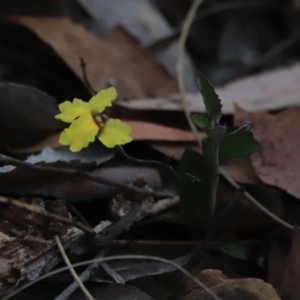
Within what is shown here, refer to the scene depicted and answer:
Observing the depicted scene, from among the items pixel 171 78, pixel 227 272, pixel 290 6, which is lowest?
pixel 227 272

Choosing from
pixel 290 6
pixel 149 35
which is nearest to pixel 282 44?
pixel 290 6

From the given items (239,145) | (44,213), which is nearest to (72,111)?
(44,213)

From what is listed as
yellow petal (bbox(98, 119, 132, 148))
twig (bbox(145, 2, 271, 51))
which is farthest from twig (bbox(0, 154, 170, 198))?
twig (bbox(145, 2, 271, 51))

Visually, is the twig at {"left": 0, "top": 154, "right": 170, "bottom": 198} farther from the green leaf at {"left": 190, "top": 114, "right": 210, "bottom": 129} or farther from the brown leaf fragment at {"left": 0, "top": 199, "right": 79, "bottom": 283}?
the green leaf at {"left": 190, "top": 114, "right": 210, "bottom": 129}

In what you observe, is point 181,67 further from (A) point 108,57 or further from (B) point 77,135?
(B) point 77,135

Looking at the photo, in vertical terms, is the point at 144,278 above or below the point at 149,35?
below

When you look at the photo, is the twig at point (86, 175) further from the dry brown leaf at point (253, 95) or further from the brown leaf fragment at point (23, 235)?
the dry brown leaf at point (253, 95)

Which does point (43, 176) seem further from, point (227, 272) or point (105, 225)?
point (227, 272)

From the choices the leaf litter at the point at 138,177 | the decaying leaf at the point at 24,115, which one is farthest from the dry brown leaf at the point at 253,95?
the decaying leaf at the point at 24,115
